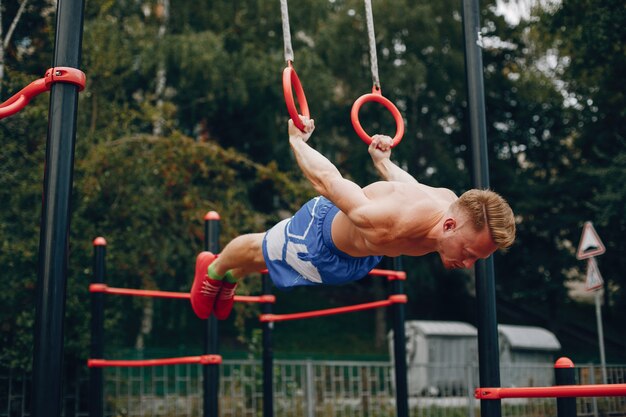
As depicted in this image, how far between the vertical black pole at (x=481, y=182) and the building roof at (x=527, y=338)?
9.45 metres

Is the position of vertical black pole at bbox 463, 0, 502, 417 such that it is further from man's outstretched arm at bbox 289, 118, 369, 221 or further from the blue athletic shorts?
man's outstretched arm at bbox 289, 118, 369, 221

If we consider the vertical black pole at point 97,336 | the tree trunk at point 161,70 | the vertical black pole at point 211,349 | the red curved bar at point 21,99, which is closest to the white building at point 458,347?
the tree trunk at point 161,70

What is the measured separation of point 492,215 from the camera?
2816 millimetres

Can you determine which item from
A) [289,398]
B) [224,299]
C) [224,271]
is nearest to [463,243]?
[224,271]

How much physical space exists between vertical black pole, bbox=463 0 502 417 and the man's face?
0.64 meters

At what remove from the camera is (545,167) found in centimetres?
1872

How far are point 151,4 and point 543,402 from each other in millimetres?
10692

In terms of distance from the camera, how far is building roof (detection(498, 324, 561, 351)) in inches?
497

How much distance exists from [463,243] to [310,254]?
0.73 meters

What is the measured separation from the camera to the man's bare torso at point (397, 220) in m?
2.91

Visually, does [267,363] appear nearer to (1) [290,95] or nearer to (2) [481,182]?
(2) [481,182]

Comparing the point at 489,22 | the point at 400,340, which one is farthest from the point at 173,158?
the point at 489,22

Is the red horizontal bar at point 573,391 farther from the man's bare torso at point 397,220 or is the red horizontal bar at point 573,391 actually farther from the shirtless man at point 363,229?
the man's bare torso at point 397,220

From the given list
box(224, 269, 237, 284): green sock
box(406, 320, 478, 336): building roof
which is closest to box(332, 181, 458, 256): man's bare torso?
box(224, 269, 237, 284): green sock
